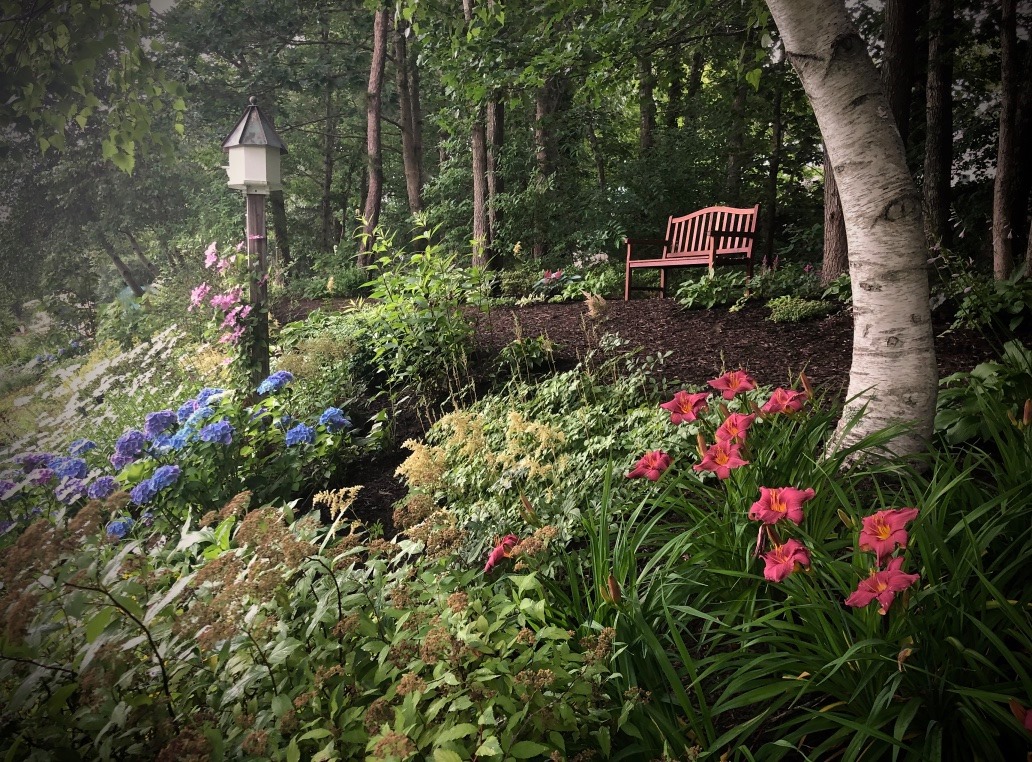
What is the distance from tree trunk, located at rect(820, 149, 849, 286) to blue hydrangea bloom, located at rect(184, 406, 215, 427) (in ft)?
15.5

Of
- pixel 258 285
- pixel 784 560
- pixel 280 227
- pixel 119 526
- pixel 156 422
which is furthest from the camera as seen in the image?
pixel 280 227

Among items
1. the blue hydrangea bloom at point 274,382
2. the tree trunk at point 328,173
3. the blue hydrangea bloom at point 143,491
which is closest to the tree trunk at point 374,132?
the tree trunk at point 328,173

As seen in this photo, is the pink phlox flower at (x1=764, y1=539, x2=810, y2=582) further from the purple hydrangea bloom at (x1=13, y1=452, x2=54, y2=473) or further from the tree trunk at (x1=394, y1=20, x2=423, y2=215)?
the tree trunk at (x1=394, y1=20, x2=423, y2=215)

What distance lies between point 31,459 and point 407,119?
7.55m

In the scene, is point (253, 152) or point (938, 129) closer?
point (253, 152)

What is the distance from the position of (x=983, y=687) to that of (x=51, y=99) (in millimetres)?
2175

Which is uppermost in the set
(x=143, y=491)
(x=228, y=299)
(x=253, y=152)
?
(x=253, y=152)

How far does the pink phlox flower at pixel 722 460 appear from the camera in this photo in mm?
1690

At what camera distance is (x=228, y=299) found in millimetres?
4281

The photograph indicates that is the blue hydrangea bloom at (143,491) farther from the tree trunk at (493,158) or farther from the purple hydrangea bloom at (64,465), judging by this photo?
the tree trunk at (493,158)

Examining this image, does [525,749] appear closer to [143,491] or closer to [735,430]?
[735,430]

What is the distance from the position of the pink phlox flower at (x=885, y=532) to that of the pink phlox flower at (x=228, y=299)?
394 cm

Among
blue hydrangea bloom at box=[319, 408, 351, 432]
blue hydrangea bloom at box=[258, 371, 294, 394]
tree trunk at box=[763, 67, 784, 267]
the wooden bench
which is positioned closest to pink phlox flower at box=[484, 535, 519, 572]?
blue hydrangea bloom at box=[319, 408, 351, 432]

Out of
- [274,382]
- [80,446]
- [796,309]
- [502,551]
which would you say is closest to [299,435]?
[274,382]
